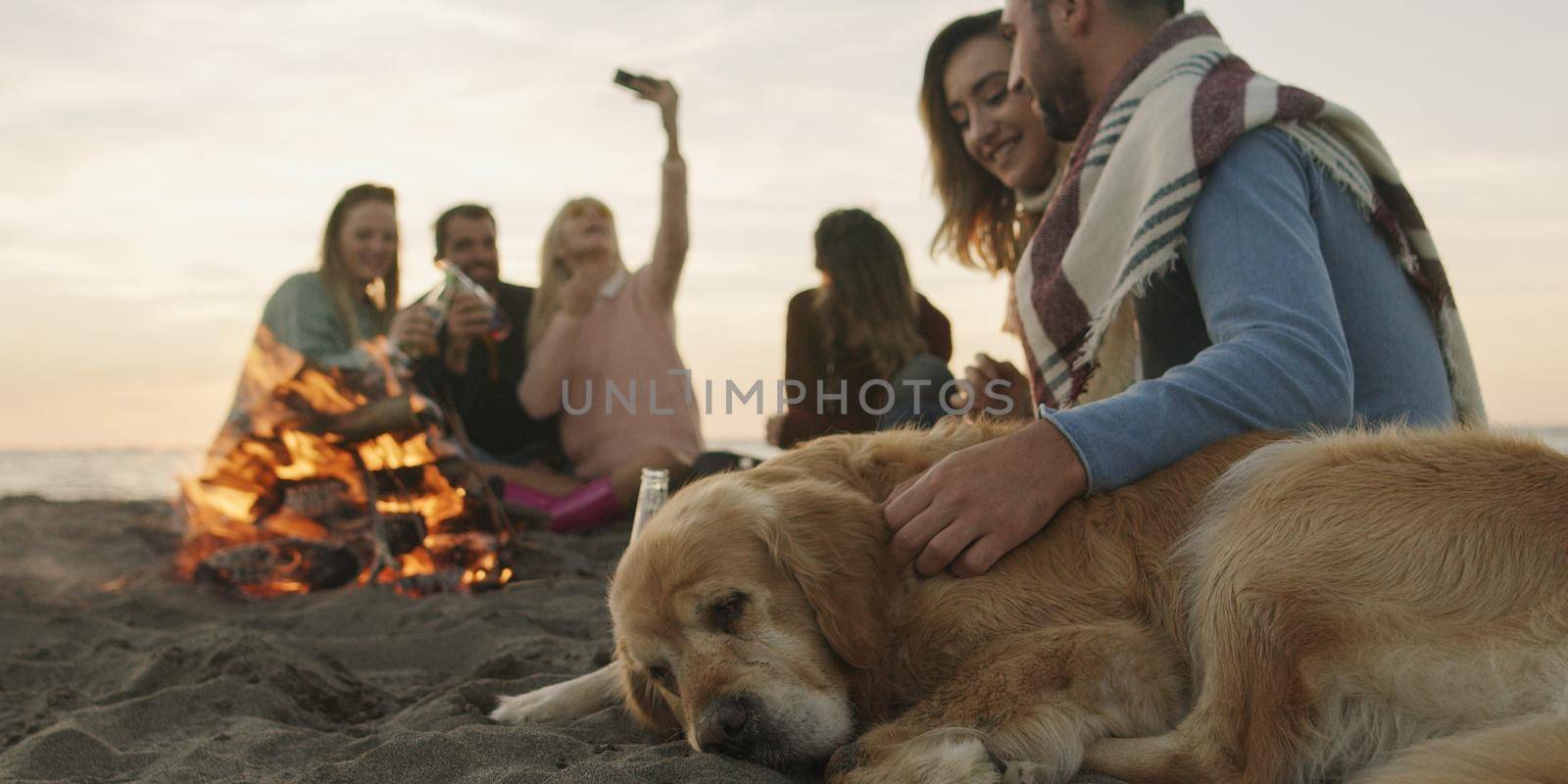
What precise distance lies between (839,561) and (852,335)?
14.4ft

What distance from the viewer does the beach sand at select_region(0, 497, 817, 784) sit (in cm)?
270

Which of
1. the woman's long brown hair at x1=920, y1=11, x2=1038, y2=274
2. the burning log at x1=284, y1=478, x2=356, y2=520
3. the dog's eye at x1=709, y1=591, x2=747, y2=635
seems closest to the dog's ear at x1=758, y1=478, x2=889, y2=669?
the dog's eye at x1=709, y1=591, x2=747, y2=635

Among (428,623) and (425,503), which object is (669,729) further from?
(425,503)

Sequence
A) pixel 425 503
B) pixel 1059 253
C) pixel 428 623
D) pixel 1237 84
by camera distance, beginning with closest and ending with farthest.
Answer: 1. pixel 1237 84
2. pixel 1059 253
3. pixel 428 623
4. pixel 425 503

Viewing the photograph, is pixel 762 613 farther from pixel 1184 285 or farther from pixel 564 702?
pixel 1184 285

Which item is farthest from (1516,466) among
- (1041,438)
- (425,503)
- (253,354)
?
(253,354)

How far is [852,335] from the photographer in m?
7.00

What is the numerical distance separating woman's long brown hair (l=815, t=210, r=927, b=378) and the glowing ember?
2.31m

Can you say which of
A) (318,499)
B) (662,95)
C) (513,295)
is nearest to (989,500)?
(318,499)

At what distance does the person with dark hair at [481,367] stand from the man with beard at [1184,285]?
517cm

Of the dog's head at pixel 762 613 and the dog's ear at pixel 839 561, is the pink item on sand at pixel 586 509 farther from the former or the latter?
the dog's ear at pixel 839 561

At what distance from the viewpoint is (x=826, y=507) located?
2.81 metres

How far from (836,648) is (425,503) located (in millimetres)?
4341

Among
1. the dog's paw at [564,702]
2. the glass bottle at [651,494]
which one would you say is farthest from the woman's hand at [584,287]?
the dog's paw at [564,702]
